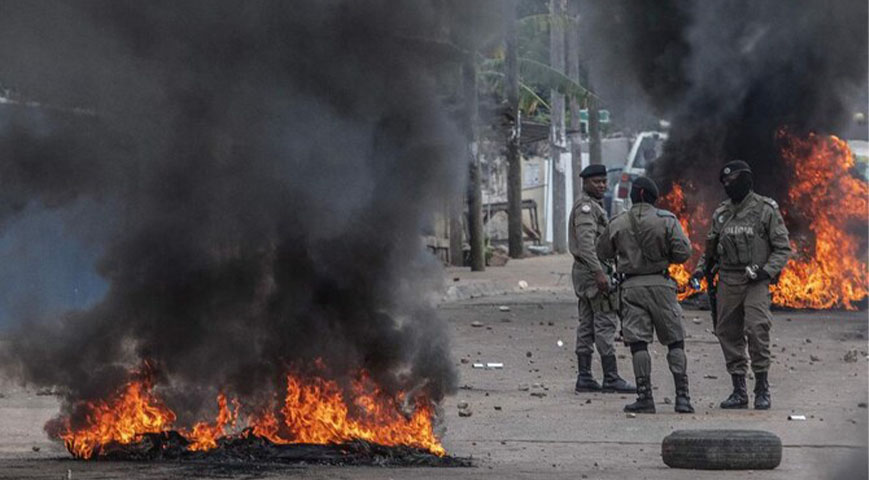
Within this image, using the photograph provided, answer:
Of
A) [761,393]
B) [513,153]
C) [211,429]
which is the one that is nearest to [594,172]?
[761,393]

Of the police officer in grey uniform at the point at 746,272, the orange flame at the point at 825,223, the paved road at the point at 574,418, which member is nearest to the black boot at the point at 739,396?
the police officer in grey uniform at the point at 746,272

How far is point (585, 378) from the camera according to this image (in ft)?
43.0

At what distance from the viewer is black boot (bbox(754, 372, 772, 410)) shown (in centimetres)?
1188

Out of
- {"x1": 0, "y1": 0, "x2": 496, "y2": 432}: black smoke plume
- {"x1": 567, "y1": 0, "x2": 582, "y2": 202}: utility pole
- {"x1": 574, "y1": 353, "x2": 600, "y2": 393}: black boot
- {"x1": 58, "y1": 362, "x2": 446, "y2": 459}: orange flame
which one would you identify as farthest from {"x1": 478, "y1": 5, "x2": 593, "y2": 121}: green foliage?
{"x1": 58, "y1": 362, "x2": 446, "y2": 459}: orange flame

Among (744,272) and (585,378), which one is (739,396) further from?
(585,378)

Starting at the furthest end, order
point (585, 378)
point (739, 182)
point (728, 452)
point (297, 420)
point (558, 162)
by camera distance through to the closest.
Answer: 1. point (558, 162)
2. point (585, 378)
3. point (739, 182)
4. point (297, 420)
5. point (728, 452)

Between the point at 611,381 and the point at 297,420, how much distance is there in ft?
14.6

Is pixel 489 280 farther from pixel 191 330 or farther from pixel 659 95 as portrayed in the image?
pixel 191 330

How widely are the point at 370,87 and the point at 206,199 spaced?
1045 mm

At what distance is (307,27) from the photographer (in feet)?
29.5

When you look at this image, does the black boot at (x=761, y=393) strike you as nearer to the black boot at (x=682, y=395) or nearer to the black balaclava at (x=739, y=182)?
the black boot at (x=682, y=395)

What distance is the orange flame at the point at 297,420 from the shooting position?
909 cm

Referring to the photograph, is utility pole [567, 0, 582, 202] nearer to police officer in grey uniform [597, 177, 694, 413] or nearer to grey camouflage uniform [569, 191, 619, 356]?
grey camouflage uniform [569, 191, 619, 356]

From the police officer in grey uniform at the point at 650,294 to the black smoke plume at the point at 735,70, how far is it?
9836 millimetres
